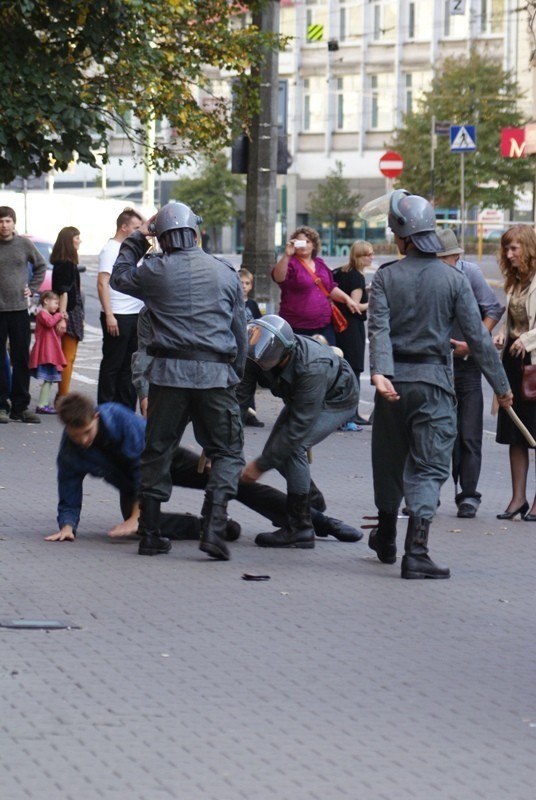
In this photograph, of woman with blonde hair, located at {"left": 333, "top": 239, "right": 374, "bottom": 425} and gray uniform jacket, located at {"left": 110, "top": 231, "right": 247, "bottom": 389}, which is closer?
gray uniform jacket, located at {"left": 110, "top": 231, "right": 247, "bottom": 389}

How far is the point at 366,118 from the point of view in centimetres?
8406

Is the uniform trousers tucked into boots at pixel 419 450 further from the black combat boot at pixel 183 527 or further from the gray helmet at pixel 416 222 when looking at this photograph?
the black combat boot at pixel 183 527

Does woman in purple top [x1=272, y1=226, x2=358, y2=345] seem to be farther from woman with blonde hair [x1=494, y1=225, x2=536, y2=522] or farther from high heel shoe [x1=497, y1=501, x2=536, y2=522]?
high heel shoe [x1=497, y1=501, x2=536, y2=522]

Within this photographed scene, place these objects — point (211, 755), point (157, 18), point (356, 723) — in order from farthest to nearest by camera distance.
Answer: point (157, 18)
point (356, 723)
point (211, 755)

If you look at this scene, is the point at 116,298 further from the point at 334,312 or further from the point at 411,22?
the point at 411,22

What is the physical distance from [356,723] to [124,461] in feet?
12.3

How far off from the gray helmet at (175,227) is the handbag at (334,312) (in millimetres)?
6360

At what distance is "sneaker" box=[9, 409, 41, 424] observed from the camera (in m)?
16.0

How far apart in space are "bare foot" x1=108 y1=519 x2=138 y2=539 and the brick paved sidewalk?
9 cm

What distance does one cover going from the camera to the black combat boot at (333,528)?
10.1 m

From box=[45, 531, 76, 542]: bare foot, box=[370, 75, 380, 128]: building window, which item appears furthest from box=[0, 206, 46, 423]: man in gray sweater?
box=[370, 75, 380, 128]: building window

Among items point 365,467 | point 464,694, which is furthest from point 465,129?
point 464,694

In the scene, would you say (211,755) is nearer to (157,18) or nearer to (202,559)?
(202,559)

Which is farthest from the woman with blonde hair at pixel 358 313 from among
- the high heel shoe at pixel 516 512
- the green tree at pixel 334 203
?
the green tree at pixel 334 203
